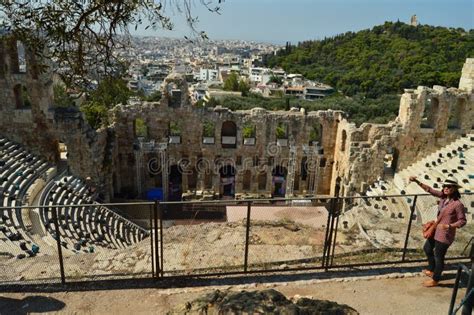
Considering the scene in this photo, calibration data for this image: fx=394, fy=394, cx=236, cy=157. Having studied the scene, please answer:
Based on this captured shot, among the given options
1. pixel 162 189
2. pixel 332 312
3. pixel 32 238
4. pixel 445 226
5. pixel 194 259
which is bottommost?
pixel 162 189

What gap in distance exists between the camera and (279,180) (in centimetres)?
2391

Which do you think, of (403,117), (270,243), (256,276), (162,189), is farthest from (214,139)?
(256,276)

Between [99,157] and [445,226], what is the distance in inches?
663

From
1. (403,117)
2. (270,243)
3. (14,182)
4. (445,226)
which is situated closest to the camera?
(445,226)

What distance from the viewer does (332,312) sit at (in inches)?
212

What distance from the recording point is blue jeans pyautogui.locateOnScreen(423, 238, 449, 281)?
681 centimetres

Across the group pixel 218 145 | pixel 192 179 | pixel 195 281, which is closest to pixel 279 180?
pixel 218 145

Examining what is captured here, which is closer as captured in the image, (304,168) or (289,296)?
(289,296)

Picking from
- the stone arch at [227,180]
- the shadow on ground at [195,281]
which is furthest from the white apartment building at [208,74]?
the shadow on ground at [195,281]

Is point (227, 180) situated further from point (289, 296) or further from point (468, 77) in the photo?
point (289, 296)

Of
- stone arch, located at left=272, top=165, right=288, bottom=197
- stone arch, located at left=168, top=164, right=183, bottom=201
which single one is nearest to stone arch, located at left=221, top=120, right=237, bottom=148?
stone arch, located at left=272, top=165, right=288, bottom=197

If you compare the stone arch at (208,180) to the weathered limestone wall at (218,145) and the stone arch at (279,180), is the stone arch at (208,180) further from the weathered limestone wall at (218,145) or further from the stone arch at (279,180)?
the stone arch at (279,180)

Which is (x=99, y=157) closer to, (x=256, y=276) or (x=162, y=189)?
(x=162, y=189)

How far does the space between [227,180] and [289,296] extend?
57.0 ft
